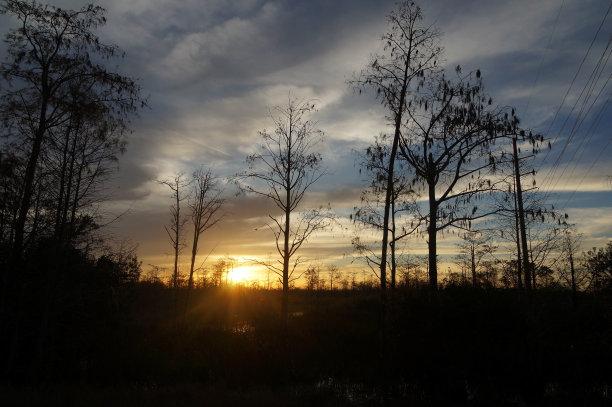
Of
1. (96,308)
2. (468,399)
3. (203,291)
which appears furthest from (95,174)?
(203,291)

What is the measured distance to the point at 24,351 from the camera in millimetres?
16734

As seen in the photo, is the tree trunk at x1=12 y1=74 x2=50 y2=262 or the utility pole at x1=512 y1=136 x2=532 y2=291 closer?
the tree trunk at x1=12 y1=74 x2=50 y2=262

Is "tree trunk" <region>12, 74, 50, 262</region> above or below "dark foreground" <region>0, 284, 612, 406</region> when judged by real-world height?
above

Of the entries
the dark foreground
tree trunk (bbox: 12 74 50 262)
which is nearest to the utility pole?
the dark foreground

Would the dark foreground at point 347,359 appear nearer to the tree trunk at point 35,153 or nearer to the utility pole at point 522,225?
the utility pole at point 522,225

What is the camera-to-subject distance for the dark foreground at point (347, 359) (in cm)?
1302

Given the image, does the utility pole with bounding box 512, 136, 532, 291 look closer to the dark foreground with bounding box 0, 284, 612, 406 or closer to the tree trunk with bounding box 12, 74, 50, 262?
the dark foreground with bounding box 0, 284, 612, 406

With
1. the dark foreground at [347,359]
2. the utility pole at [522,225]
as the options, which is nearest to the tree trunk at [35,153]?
the dark foreground at [347,359]

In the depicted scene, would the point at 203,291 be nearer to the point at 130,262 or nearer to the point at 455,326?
the point at 130,262

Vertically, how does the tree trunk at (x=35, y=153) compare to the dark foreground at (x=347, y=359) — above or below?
above

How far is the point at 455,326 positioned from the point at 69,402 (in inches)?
435

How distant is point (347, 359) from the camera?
21.4 m

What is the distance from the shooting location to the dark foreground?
13023 millimetres

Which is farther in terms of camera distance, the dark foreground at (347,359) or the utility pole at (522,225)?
the utility pole at (522,225)
